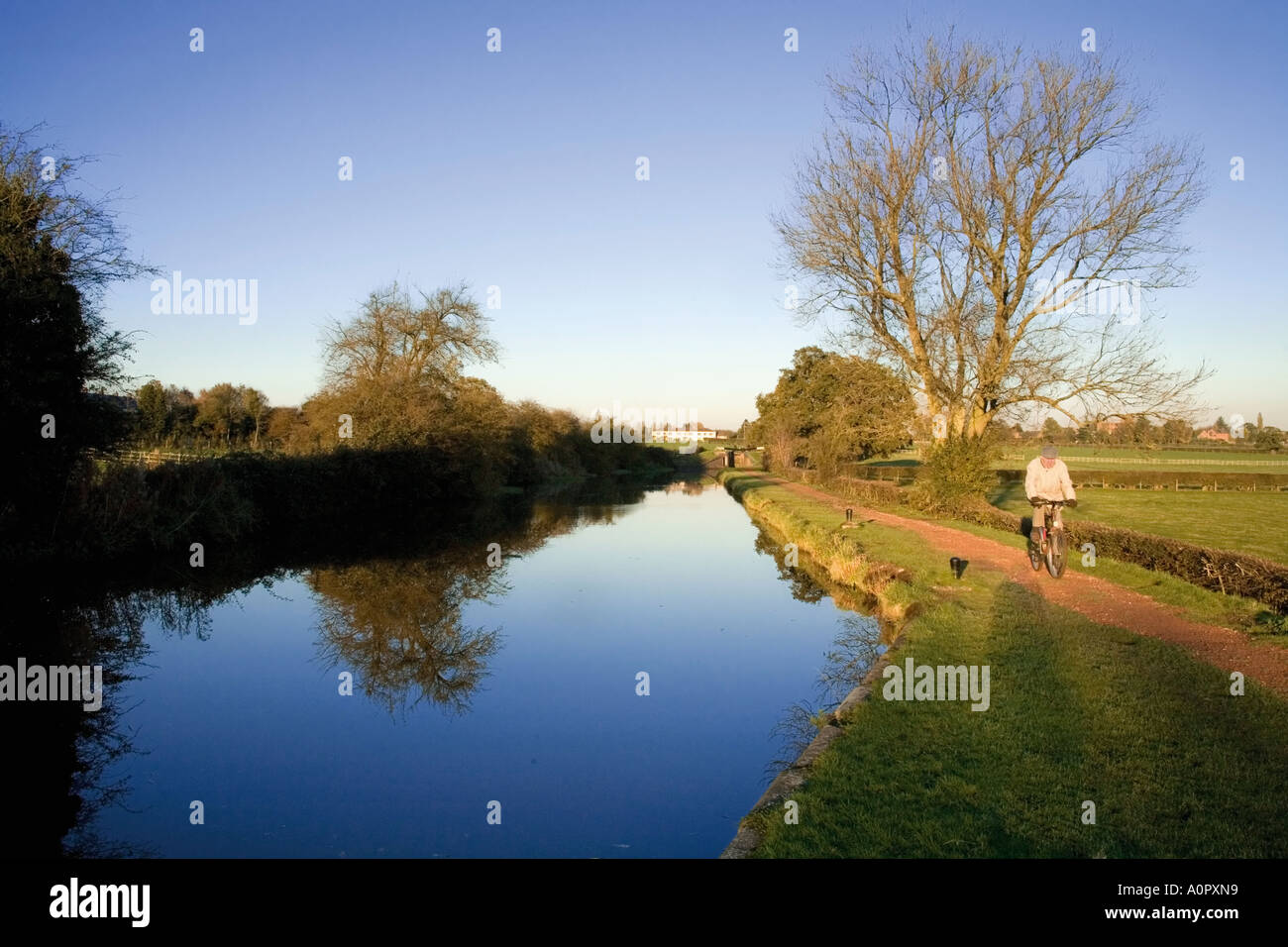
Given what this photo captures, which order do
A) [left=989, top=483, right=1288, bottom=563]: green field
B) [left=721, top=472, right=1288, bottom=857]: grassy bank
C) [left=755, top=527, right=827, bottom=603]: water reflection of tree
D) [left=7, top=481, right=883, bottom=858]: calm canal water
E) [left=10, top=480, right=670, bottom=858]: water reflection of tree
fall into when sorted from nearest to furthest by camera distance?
1. [left=721, top=472, right=1288, bottom=857]: grassy bank
2. [left=7, top=481, right=883, bottom=858]: calm canal water
3. [left=10, top=480, right=670, bottom=858]: water reflection of tree
4. [left=755, top=527, right=827, bottom=603]: water reflection of tree
5. [left=989, top=483, right=1288, bottom=563]: green field

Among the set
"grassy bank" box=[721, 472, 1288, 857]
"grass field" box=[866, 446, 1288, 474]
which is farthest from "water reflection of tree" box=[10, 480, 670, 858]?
"grass field" box=[866, 446, 1288, 474]

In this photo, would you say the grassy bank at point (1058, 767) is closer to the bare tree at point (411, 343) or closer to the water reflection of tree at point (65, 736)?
the water reflection of tree at point (65, 736)

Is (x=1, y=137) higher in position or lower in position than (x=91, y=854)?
higher

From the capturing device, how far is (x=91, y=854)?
14.8 ft

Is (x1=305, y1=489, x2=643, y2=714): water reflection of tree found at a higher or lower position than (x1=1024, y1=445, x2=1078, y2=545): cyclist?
lower

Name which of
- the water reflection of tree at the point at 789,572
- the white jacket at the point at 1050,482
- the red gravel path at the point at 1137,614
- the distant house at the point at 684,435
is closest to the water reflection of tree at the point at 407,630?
the water reflection of tree at the point at 789,572

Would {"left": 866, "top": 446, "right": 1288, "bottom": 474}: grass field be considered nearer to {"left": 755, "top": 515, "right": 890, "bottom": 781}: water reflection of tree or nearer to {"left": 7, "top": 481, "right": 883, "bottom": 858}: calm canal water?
{"left": 755, "top": 515, "right": 890, "bottom": 781}: water reflection of tree

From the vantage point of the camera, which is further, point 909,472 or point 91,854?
point 909,472

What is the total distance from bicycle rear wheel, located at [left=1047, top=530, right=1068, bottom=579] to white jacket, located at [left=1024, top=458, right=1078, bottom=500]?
2.50ft

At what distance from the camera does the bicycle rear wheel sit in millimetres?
A: 11016
